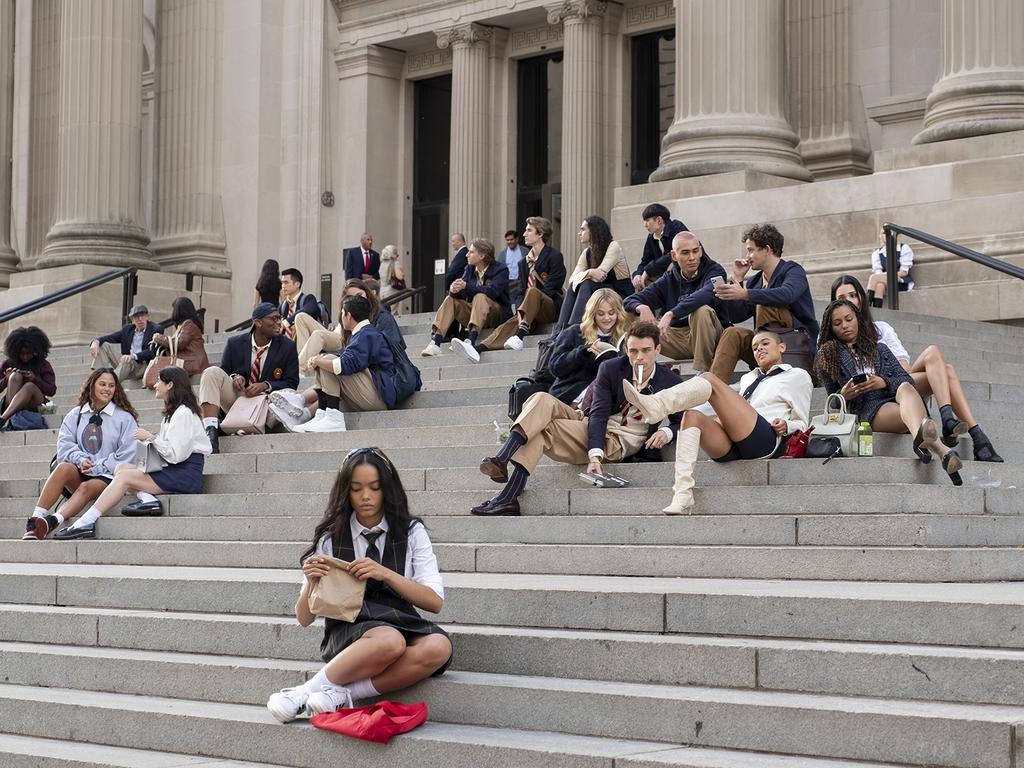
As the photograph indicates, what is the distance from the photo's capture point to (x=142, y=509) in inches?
475

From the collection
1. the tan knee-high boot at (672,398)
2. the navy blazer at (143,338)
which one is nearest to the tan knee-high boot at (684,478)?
the tan knee-high boot at (672,398)

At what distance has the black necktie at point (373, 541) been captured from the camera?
7.59 meters

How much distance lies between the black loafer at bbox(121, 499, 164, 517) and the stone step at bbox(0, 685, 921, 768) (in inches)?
121

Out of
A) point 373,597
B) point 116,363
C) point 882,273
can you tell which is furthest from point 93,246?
point 373,597

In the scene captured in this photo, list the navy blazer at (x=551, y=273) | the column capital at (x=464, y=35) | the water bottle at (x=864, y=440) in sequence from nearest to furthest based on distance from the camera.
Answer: the water bottle at (x=864, y=440) → the navy blazer at (x=551, y=273) → the column capital at (x=464, y=35)

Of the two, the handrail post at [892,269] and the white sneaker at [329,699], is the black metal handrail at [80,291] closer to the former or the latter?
the handrail post at [892,269]

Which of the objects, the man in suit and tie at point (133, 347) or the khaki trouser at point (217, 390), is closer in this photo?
the khaki trouser at point (217, 390)

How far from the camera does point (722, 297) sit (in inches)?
441

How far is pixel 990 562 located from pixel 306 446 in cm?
649

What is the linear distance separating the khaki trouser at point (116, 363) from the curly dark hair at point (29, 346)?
60 cm

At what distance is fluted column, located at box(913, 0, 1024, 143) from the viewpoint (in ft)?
57.9

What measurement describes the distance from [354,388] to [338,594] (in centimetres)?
640

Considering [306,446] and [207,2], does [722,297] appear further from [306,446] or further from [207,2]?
[207,2]

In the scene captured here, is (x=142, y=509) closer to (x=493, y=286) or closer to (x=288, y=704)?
(x=288, y=704)
